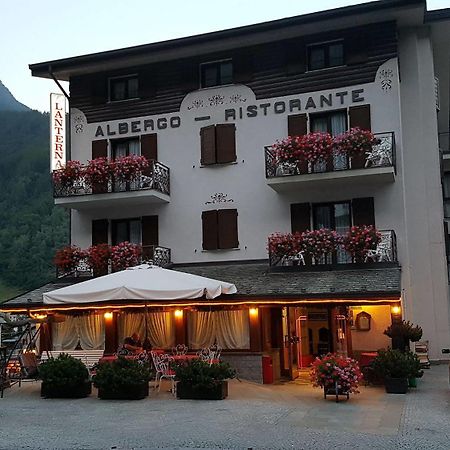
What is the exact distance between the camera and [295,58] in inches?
748

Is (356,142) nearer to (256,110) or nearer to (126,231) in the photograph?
(256,110)

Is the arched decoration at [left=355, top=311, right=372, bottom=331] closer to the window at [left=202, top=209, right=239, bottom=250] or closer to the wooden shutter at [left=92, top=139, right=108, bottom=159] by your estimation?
the window at [left=202, top=209, right=239, bottom=250]

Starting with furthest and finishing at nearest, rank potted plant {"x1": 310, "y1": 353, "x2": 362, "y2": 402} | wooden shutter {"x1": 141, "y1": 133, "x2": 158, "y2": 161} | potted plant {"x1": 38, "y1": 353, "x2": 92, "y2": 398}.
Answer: wooden shutter {"x1": 141, "y1": 133, "x2": 158, "y2": 161}, potted plant {"x1": 38, "y1": 353, "x2": 92, "y2": 398}, potted plant {"x1": 310, "y1": 353, "x2": 362, "y2": 402}

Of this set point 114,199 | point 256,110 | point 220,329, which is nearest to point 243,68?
point 256,110

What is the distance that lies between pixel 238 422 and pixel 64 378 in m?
4.61

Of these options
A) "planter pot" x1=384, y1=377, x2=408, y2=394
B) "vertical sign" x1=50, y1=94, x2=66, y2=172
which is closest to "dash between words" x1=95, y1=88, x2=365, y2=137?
"vertical sign" x1=50, y1=94, x2=66, y2=172

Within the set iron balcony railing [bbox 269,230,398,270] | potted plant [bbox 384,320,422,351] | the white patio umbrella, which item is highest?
iron balcony railing [bbox 269,230,398,270]

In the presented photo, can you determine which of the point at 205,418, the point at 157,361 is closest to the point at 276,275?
the point at 157,361

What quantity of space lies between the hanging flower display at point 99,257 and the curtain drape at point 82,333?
6.20 ft

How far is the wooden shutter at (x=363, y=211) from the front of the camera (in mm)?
17875

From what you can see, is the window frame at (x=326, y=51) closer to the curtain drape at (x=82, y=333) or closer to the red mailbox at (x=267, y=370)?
the red mailbox at (x=267, y=370)

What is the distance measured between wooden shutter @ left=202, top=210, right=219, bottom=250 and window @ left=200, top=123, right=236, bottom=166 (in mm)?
1605

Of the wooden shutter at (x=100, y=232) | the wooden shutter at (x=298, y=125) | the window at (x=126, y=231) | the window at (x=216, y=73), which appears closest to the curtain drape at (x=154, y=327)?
the window at (x=126, y=231)

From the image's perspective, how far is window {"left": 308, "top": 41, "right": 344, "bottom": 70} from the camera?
18.7 metres
